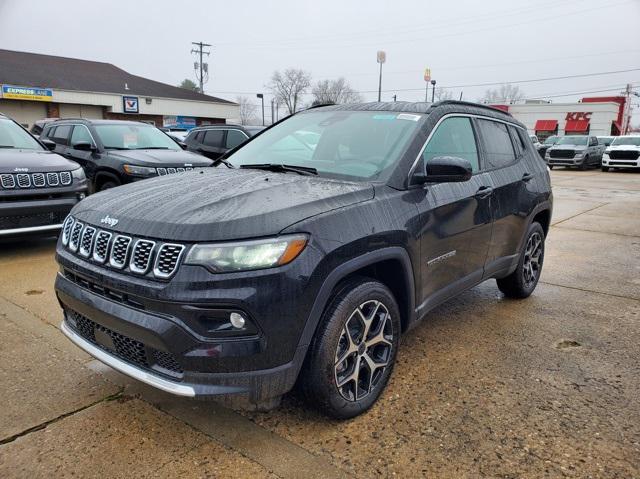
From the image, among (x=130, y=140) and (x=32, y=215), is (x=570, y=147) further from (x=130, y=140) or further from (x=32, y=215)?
(x=32, y=215)

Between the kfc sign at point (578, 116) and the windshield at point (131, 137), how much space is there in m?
51.4

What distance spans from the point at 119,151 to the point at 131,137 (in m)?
0.65

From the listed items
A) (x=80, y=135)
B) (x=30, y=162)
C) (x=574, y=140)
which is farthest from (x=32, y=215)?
(x=574, y=140)

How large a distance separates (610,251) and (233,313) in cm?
669

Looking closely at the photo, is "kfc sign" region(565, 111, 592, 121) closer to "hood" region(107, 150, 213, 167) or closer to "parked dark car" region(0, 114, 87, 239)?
"hood" region(107, 150, 213, 167)

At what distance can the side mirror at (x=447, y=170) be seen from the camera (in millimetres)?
2929

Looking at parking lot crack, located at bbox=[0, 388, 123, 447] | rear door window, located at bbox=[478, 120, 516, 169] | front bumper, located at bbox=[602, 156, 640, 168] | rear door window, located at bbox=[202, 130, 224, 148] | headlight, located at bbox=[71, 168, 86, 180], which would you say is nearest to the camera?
parking lot crack, located at bbox=[0, 388, 123, 447]

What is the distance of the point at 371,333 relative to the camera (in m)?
2.79

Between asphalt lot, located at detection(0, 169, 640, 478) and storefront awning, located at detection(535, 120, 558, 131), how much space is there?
174ft

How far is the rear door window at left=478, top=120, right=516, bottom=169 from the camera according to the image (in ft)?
13.1

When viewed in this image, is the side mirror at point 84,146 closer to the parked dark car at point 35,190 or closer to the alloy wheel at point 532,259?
the parked dark car at point 35,190

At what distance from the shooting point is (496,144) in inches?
164

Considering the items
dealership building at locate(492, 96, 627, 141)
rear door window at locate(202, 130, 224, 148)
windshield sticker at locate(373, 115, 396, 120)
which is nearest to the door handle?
windshield sticker at locate(373, 115, 396, 120)

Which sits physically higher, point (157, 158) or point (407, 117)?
point (407, 117)
